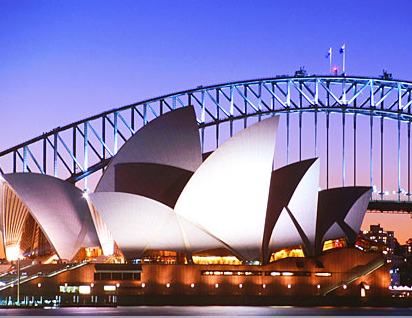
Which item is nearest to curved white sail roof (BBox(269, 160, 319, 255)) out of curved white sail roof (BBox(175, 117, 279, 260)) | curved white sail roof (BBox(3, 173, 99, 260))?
curved white sail roof (BBox(175, 117, 279, 260))

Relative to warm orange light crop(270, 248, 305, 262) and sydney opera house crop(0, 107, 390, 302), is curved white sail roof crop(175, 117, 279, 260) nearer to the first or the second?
sydney opera house crop(0, 107, 390, 302)

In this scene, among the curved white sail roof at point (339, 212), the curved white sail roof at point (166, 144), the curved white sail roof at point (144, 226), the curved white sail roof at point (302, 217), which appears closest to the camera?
the curved white sail roof at point (144, 226)

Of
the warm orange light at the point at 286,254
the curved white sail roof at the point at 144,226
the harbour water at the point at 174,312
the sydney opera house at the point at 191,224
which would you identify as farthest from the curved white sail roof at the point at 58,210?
the warm orange light at the point at 286,254

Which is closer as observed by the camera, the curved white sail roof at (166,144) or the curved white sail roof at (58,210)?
the curved white sail roof at (58,210)

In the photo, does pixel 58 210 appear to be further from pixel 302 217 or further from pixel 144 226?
pixel 302 217

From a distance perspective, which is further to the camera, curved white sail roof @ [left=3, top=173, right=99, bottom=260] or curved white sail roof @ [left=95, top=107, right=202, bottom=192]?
curved white sail roof @ [left=95, top=107, right=202, bottom=192]

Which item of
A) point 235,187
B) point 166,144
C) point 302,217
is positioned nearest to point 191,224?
point 235,187

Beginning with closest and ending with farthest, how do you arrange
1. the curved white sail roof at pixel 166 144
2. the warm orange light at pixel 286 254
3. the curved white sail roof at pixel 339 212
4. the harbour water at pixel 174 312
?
the harbour water at pixel 174 312
the curved white sail roof at pixel 166 144
the warm orange light at pixel 286 254
the curved white sail roof at pixel 339 212

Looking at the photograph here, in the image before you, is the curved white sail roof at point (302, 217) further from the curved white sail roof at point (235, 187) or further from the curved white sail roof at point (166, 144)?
the curved white sail roof at point (166, 144)
